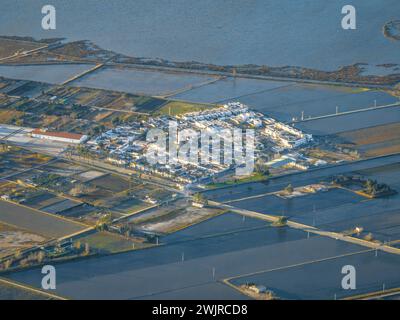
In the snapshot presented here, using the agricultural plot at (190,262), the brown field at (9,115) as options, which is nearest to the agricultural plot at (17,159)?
the brown field at (9,115)

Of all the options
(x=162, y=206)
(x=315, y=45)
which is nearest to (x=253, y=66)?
(x=315, y=45)

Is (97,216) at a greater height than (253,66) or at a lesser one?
lesser

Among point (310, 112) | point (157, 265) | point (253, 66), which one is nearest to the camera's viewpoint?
point (157, 265)

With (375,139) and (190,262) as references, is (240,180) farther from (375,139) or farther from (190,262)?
(375,139)

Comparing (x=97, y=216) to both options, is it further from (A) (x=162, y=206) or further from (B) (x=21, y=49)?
(B) (x=21, y=49)

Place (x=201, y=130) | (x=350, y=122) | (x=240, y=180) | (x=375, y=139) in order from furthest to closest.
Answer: (x=350, y=122), (x=201, y=130), (x=375, y=139), (x=240, y=180)

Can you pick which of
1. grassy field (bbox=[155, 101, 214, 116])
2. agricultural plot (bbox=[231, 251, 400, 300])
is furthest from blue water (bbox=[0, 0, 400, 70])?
agricultural plot (bbox=[231, 251, 400, 300])

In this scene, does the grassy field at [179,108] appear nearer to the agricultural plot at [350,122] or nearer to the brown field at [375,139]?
the agricultural plot at [350,122]

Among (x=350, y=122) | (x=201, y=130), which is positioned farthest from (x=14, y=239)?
(x=350, y=122)

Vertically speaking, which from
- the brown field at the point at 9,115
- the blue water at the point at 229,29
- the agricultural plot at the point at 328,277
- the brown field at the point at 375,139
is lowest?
the agricultural plot at the point at 328,277
